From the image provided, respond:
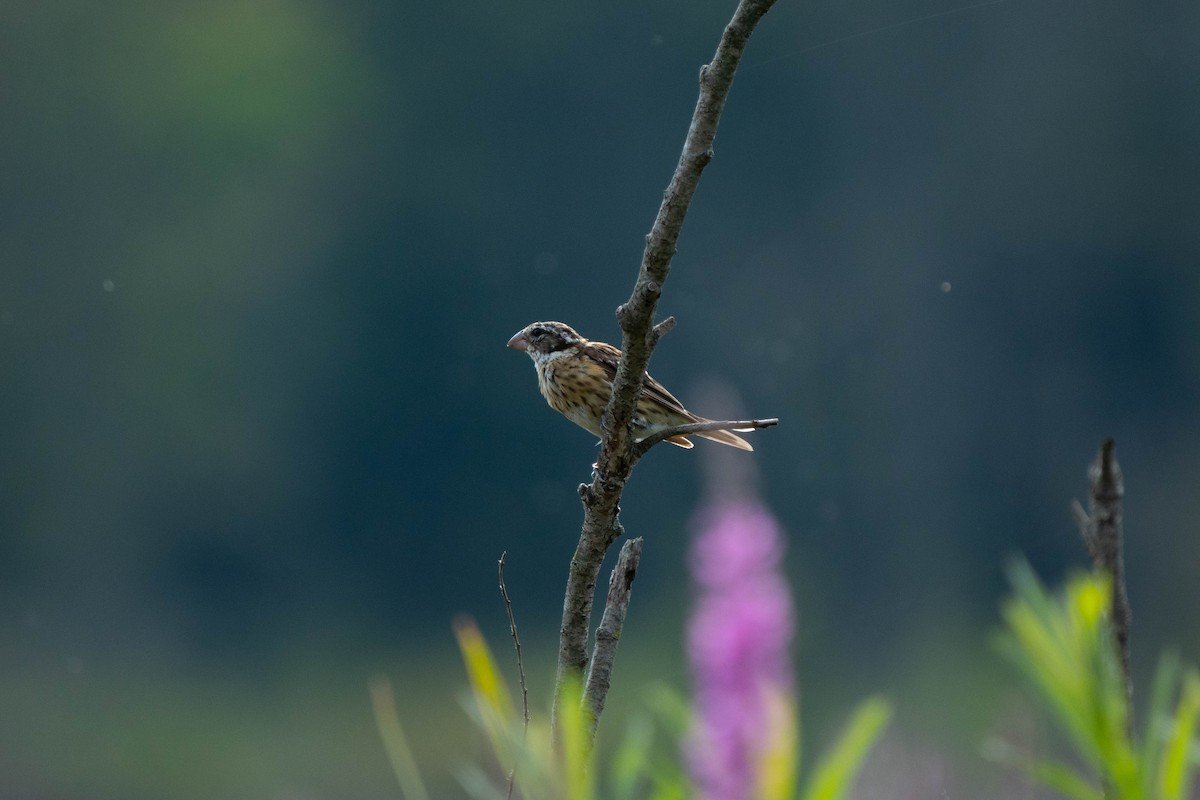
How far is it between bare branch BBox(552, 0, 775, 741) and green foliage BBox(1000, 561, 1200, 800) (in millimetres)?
1138

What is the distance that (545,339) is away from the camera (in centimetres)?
695

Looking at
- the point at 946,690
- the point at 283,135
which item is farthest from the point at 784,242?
the point at 283,135

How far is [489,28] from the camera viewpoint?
45250 millimetres

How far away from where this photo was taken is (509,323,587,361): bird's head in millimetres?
6875

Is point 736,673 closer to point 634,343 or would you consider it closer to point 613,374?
point 634,343

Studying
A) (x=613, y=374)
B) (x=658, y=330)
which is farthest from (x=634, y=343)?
(x=613, y=374)

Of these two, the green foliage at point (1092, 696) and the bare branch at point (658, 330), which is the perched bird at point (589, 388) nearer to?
the bare branch at point (658, 330)

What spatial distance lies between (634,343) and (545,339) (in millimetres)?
3760

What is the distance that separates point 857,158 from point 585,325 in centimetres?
1118

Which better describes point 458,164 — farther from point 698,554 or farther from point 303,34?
point 698,554

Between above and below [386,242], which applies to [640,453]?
below

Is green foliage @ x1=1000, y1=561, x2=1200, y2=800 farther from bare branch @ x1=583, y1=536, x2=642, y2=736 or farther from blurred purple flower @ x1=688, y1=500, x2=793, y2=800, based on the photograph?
bare branch @ x1=583, y1=536, x2=642, y2=736

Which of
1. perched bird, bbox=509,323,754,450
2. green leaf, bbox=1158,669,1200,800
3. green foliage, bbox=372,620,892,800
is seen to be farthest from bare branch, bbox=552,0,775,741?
perched bird, bbox=509,323,754,450

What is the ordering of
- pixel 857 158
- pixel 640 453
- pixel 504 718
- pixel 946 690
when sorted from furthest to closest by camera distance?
pixel 857 158, pixel 946 690, pixel 640 453, pixel 504 718
